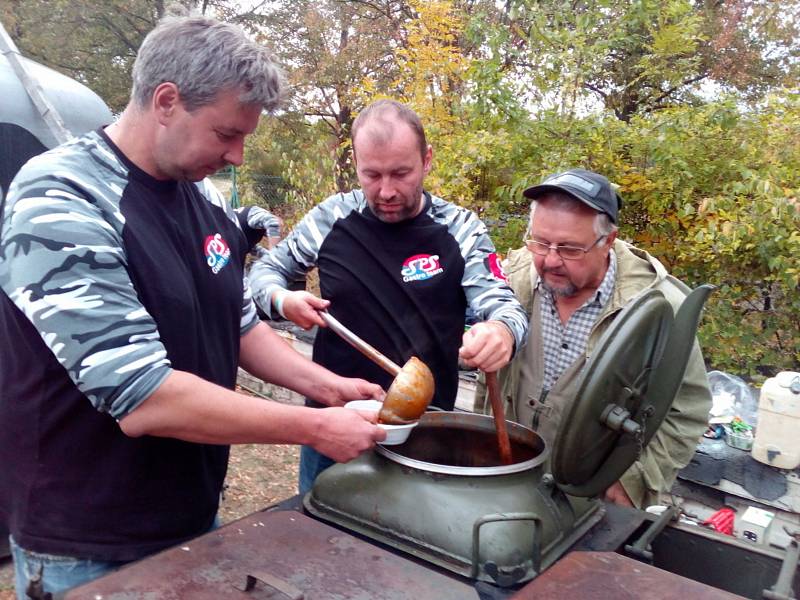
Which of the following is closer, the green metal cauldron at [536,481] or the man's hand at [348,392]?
the green metal cauldron at [536,481]

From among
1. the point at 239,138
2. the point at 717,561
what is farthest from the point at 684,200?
the point at 239,138

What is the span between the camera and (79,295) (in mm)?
1161

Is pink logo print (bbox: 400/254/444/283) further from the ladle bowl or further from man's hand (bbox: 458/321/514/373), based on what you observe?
the ladle bowl

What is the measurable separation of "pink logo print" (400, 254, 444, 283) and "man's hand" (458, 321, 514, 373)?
0.53m

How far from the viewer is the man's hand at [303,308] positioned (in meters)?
1.89

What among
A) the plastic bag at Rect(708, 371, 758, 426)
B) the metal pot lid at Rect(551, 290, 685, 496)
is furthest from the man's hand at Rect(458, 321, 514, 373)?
the plastic bag at Rect(708, 371, 758, 426)

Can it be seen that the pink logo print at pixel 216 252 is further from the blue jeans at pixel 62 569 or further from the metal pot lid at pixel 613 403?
the metal pot lid at pixel 613 403

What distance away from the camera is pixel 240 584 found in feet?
3.39

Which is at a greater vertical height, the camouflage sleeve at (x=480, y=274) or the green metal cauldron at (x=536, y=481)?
the camouflage sleeve at (x=480, y=274)

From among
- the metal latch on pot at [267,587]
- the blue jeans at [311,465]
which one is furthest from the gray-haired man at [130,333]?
the blue jeans at [311,465]

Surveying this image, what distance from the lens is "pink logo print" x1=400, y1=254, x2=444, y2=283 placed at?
224 centimetres

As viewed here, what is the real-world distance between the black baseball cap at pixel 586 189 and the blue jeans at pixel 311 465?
3.78 feet

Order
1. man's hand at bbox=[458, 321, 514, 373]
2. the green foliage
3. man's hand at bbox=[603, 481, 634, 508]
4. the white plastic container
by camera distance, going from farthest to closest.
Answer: the green foliage
the white plastic container
man's hand at bbox=[603, 481, 634, 508]
man's hand at bbox=[458, 321, 514, 373]

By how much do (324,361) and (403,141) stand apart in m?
0.82
